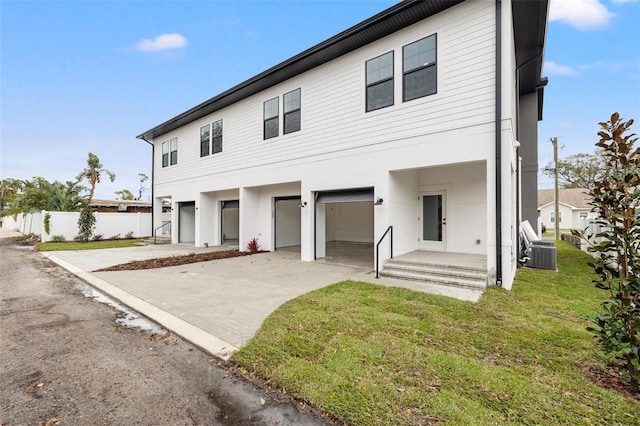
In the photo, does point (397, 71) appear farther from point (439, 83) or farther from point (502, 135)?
point (502, 135)

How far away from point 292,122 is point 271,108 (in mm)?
1448

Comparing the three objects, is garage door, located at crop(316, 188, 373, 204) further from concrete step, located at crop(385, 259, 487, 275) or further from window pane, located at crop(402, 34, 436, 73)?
window pane, located at crop(402, 34, 436, 73)

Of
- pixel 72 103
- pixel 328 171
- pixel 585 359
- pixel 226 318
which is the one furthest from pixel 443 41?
pixel 72 103

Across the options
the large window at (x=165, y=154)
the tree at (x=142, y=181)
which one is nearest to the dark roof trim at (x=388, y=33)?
the large window at (x=165, y=154)

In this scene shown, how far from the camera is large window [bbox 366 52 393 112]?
8.13m

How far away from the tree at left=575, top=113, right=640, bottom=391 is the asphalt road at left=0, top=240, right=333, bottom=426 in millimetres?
2796

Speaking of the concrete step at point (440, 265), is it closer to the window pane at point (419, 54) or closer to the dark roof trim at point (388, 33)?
the window pane at point (419, 54)

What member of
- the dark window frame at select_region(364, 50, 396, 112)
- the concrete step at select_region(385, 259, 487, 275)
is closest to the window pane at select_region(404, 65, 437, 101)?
the dark window frame at select_region(364, 50, 396, 112)

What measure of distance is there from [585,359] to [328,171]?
7.48 metres

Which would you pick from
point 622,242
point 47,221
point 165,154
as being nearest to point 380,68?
point 622,242

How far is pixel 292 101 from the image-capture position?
419 inches

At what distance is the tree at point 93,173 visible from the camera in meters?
32.4

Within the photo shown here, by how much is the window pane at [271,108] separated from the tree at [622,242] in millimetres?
10111

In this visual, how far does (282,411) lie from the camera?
2.51 metres
